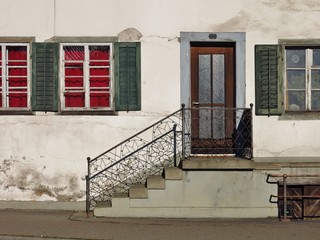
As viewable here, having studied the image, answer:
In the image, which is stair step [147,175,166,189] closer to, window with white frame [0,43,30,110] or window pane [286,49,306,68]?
window with white frame [0,43,30,110]

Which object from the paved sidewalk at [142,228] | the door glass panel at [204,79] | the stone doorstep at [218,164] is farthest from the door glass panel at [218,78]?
the paved sidewalk at [142,228]

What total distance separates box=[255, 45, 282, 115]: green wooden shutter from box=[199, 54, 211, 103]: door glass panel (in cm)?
97

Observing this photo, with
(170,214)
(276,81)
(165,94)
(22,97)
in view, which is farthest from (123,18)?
(170,214)

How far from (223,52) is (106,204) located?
3.80 metres

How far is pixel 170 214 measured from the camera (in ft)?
32.5

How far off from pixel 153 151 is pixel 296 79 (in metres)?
3.20

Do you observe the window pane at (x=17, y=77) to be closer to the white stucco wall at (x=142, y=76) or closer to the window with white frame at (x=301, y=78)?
the white stucco wall at (x=142, y=76)

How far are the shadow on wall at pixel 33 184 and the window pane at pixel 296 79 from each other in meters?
4.63

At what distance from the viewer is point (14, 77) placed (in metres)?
10.8

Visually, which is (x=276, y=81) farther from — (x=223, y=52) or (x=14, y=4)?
(x=14, y=4)

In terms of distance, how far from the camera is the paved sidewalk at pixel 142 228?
27.8 feet

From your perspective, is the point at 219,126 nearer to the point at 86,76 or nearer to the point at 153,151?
the point at 153,151

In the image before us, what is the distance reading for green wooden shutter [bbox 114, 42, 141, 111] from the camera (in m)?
10.6

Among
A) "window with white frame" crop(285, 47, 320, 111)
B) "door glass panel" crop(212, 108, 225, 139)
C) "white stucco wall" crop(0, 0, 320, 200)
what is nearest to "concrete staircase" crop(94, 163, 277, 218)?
"white stucco wall" crop(0, 0, 320, 200)
